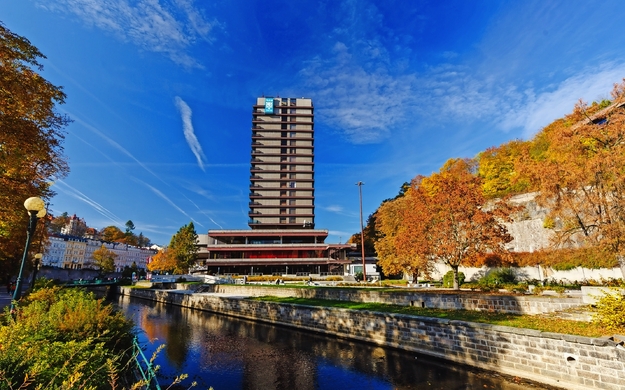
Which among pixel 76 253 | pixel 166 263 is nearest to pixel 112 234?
pixel 76 253

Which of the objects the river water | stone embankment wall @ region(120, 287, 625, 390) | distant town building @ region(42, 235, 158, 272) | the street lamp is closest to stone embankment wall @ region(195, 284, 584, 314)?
stone embankment wall @ region(120, 287, 625, 390)

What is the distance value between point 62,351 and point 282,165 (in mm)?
77347

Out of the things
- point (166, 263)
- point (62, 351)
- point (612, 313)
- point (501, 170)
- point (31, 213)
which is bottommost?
point (612, 313)

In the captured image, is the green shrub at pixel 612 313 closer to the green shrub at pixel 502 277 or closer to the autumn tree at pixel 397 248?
the autumn tree at pixel 397 248

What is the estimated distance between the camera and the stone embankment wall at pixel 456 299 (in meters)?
15.5

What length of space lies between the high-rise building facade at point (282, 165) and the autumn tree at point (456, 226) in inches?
2026

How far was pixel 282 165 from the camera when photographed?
81938 millimetres

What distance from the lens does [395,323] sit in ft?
51.8

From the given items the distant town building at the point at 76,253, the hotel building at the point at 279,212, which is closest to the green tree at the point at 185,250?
the hotel building at the point at 279,212

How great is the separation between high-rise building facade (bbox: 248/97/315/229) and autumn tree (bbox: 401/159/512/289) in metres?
51.5

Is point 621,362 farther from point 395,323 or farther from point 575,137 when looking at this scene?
point 575,137

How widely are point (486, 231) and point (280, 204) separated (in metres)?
59.7

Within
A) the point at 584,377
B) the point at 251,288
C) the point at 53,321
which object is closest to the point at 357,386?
the point at 584,377

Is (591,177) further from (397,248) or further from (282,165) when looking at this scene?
(282,165)
